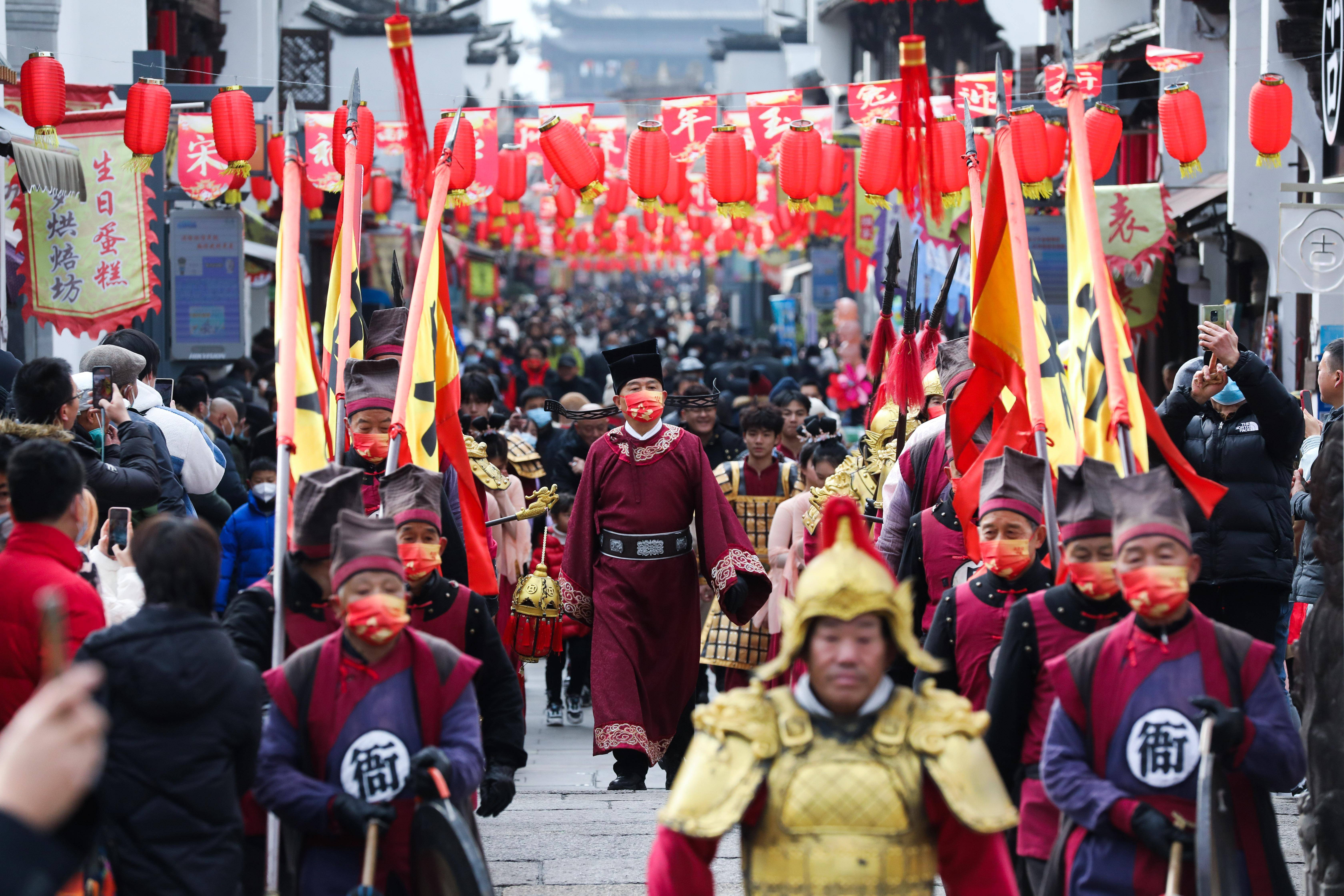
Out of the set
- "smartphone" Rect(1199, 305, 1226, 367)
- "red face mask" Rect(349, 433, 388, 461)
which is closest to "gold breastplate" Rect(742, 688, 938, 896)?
"red face mask" Rect(349, 433, 388, 461)

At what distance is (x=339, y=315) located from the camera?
618 centimetres

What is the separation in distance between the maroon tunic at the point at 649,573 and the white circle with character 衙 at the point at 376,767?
3355 mm

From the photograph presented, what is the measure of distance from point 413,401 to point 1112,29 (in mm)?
15899

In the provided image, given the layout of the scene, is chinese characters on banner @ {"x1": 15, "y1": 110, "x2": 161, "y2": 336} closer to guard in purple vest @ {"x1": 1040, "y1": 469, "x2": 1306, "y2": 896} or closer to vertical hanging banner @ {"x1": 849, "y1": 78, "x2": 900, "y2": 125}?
vertical hanging banner @ {"x1": 849, "y1": 78, "x2": 900, "y2": 125}

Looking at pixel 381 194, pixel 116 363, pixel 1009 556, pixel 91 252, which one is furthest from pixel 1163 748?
pixel 381 194

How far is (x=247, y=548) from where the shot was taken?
684cm

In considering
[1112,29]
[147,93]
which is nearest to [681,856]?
[147,93]

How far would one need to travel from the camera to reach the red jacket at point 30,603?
13.7 feet

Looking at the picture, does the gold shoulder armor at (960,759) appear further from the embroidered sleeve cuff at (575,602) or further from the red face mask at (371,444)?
the embroidered sleeve cuff at (575,602)

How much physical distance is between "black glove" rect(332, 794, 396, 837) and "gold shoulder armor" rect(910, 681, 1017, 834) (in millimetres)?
1274

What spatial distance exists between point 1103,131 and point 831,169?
2805mm

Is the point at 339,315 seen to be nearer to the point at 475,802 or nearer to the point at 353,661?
the point at 475,802

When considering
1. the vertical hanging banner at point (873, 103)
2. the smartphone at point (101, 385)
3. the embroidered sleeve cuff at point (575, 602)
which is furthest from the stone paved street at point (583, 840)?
the vertical hanging banner at point (873, 103)

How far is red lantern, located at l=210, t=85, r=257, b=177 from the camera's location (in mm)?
12047
